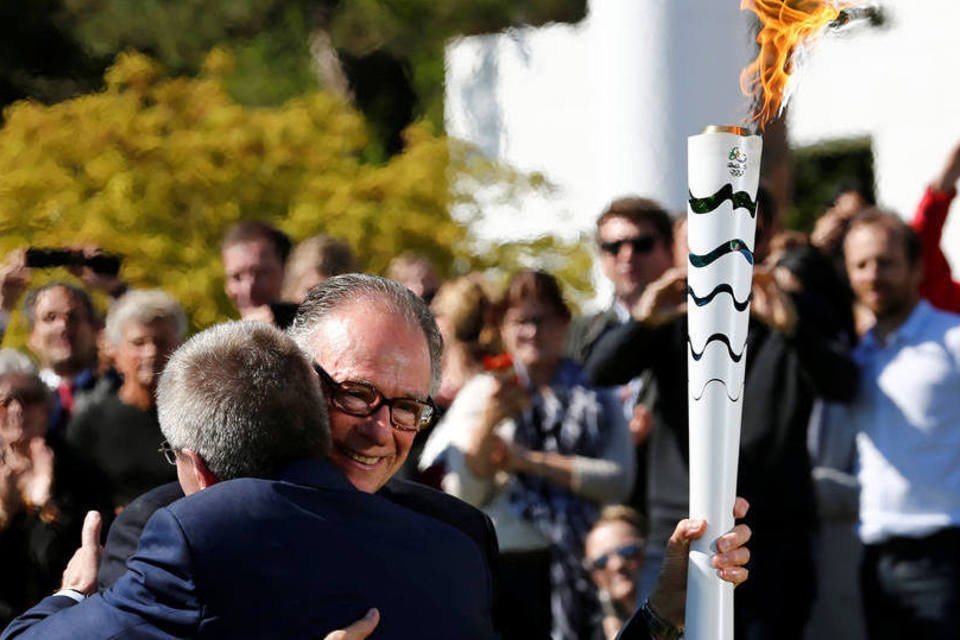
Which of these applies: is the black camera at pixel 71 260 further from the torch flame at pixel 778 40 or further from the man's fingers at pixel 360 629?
the man's fingers at pixel 360 629

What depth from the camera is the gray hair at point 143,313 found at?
6742mm

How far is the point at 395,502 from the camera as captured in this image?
3.85m

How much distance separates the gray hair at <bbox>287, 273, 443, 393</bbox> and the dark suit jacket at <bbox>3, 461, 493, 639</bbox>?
57 cm

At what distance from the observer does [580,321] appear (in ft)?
25.3

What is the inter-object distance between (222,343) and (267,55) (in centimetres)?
1451

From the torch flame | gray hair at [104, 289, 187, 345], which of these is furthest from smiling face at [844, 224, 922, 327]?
the torch flame

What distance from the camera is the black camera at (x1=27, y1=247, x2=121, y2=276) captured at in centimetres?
753

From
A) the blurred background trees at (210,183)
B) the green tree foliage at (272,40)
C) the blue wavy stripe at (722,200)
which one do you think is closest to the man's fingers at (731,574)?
the blue wavy stripe at (722,200)

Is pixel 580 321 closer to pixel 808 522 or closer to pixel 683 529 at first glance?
pixel 808 522

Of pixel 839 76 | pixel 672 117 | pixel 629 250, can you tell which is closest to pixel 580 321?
pixel 629 250

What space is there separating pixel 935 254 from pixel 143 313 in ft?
11.0

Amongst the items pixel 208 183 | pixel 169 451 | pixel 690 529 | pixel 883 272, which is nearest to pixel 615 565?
pixel 883 272

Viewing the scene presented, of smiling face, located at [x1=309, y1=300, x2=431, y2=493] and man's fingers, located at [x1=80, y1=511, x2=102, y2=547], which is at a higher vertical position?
smiling face, located at [x1=309, y1=300, x2=431, y2=493]

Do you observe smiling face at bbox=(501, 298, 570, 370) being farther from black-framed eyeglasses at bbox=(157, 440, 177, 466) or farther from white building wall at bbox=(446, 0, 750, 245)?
black-framed eyeglasses at bbox=(157, 440, 177, 466)
